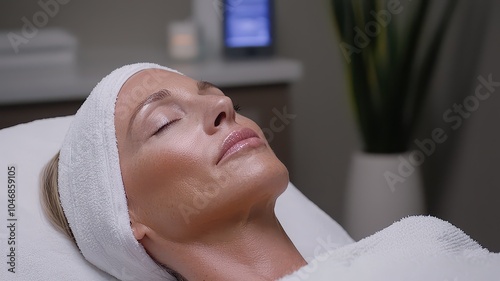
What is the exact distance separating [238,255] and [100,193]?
0.94ft

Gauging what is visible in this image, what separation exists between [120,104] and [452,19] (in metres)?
1.59

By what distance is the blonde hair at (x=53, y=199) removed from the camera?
1.45 metres

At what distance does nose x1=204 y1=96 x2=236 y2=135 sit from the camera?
1.29 m

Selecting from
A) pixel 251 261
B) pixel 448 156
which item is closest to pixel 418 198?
pixel 448 156

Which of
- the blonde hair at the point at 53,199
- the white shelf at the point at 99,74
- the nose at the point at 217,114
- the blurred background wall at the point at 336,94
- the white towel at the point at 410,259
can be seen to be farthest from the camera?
the blurred background wall at the point at 336,94

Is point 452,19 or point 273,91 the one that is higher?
point 452,19

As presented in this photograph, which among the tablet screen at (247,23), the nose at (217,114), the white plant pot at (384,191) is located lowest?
the white plant pot at (384,191)

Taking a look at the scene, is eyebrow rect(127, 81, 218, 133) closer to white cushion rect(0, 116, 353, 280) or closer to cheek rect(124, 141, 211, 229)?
cheek rect(124, 141, 211, 229)

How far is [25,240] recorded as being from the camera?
1.42 m

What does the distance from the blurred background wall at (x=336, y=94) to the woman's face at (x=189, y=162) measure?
1195 millimetres

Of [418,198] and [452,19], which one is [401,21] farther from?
[418,198]

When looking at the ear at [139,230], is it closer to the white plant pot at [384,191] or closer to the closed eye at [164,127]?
the closed eye at [164,127]

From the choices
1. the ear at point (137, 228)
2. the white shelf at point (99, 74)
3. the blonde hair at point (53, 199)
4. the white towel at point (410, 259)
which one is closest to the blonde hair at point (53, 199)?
the blonde hair at point (53, 199)

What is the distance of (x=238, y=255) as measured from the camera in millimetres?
1272
